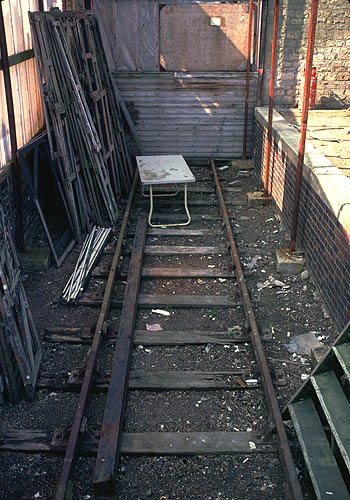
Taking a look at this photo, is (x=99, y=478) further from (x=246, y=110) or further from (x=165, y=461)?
(x=246, y=110)

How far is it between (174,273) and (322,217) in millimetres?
2086

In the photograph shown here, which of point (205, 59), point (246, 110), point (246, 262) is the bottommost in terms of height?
point (246, 262)

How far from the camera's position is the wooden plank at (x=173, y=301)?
6.45m

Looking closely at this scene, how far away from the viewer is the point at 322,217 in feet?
21.0

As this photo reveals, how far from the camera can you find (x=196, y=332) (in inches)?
232

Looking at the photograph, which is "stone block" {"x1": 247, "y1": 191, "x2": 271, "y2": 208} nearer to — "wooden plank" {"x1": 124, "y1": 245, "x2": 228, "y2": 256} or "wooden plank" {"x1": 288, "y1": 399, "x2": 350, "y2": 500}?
"wooden plank" {"x1": 124, "y1": 245, "x2": 228, "y2": 256}

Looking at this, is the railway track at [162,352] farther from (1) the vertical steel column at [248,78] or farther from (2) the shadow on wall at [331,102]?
(2) the shadow on wall at [331,102]

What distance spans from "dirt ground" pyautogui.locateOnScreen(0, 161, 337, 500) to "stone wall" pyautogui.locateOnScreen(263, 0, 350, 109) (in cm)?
462

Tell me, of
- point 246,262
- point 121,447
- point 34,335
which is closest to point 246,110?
point 246,262

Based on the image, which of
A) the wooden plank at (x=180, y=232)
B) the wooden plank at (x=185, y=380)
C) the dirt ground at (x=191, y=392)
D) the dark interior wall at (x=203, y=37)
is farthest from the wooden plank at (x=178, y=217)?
the wooden plank at (x=185, y=380)

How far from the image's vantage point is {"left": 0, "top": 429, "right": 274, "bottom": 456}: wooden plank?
425 cm

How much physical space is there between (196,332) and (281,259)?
78.9 inches

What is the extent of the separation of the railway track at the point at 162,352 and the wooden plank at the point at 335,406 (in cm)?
45

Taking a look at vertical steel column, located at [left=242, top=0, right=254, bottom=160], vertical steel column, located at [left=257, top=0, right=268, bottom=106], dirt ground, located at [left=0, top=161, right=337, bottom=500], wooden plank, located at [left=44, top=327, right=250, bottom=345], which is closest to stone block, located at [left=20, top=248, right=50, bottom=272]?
dirt ground, located at [left=0, top=161, right=337, bottom=500]
